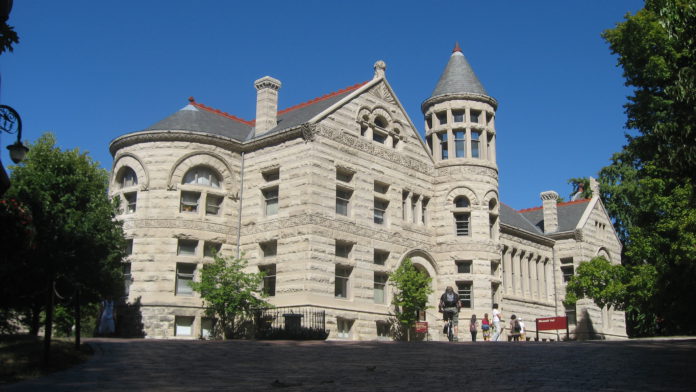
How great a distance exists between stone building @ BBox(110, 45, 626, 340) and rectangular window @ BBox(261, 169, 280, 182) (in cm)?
7

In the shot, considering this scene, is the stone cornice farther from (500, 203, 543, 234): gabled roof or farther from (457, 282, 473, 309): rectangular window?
(457, 282, 473, 309): rectangular window

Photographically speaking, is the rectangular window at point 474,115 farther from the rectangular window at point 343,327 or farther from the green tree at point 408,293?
the rectangular window at point 343,327

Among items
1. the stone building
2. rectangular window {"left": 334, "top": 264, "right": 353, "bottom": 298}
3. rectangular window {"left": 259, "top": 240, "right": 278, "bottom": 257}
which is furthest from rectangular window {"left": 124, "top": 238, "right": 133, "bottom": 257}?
rectangular window {"left": 334, "top": 264, "right": 353, "bottom": 298}

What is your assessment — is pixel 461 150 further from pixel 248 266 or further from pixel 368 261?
pixel 248 266

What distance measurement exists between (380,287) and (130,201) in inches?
518

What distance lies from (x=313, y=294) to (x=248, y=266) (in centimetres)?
462

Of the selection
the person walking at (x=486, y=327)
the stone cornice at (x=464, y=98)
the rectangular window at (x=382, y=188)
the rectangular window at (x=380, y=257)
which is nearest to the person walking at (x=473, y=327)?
the person walking at (x=486, y=327)

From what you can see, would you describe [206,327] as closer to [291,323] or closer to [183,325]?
[183,325]

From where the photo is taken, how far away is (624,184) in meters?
60.4

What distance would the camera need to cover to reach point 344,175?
35750mm

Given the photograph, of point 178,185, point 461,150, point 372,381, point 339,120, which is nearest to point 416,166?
point 461,150

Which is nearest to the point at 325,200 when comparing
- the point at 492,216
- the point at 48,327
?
the point at 492,216

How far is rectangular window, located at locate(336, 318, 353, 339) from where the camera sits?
32.8m

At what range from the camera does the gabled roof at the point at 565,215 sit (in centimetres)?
5281
